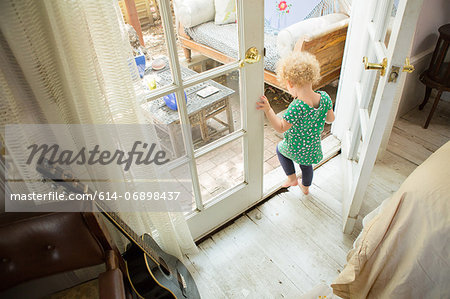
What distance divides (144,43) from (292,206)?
126 cm

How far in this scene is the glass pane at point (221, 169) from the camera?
1.49 meters

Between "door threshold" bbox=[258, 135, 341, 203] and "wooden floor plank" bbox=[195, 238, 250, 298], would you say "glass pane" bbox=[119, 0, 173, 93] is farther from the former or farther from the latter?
"door threshold" bbox=[258, 135, 341, 203]

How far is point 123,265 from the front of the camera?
111cm

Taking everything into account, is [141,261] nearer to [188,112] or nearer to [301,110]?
[188,112]

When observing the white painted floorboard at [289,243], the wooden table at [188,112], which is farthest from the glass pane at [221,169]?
the white painted floorboard at [289,243]

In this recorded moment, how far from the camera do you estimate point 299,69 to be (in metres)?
1.38

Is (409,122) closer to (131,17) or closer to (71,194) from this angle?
(131,17)

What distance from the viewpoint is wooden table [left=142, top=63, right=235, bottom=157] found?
1103 millimetres

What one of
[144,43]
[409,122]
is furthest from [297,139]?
[409,122]

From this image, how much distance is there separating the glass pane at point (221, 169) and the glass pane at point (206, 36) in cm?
43

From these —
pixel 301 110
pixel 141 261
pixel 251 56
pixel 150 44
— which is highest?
pixel 150 44

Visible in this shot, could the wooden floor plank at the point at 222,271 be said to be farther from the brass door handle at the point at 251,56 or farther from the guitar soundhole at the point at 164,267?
the brass door handle at the point at 251,56

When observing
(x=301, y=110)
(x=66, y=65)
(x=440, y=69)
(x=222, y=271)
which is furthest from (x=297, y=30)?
(x=66, y=65)

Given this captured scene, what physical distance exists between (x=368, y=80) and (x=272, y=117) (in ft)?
1.98
